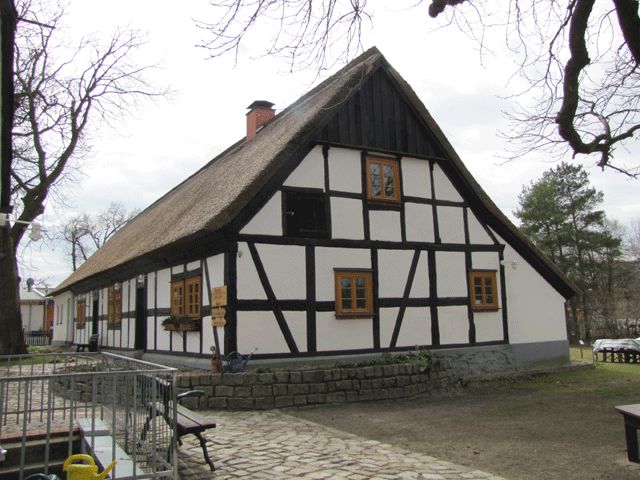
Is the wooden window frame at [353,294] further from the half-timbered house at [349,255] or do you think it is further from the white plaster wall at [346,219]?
the white plaster wall at [346,219]

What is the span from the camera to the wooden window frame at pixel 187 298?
1100 centimetres

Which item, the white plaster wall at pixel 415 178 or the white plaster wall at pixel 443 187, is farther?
the white plaster wall at pixel 443 187

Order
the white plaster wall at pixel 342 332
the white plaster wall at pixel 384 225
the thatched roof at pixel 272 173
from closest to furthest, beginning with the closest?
the thatched roof at pixel 272 173 → the white plaster wall at pixel 342 332 → the white plaster wall at pixel 384 225

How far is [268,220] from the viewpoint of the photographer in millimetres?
10516

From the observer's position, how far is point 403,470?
533 cm

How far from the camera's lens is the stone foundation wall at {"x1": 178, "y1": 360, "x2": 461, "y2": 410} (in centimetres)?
899

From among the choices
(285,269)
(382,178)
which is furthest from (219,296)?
(382,178)

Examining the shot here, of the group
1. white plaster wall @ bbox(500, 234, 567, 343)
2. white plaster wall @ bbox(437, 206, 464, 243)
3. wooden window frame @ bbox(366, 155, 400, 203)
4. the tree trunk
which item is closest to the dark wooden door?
wooden window frame @ bbox(366, 155, 400, 203)

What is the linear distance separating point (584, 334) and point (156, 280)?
30.1 m

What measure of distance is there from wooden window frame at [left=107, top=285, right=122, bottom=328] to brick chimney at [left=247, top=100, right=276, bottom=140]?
19.2 ft

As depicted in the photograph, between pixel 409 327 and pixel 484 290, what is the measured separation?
2.42 metres

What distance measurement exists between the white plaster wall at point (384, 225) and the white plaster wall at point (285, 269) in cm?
182

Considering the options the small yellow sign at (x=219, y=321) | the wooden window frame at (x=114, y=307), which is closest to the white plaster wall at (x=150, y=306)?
the wooden window frame at (x=114, y=307)

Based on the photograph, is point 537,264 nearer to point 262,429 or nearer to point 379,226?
point 379,226
